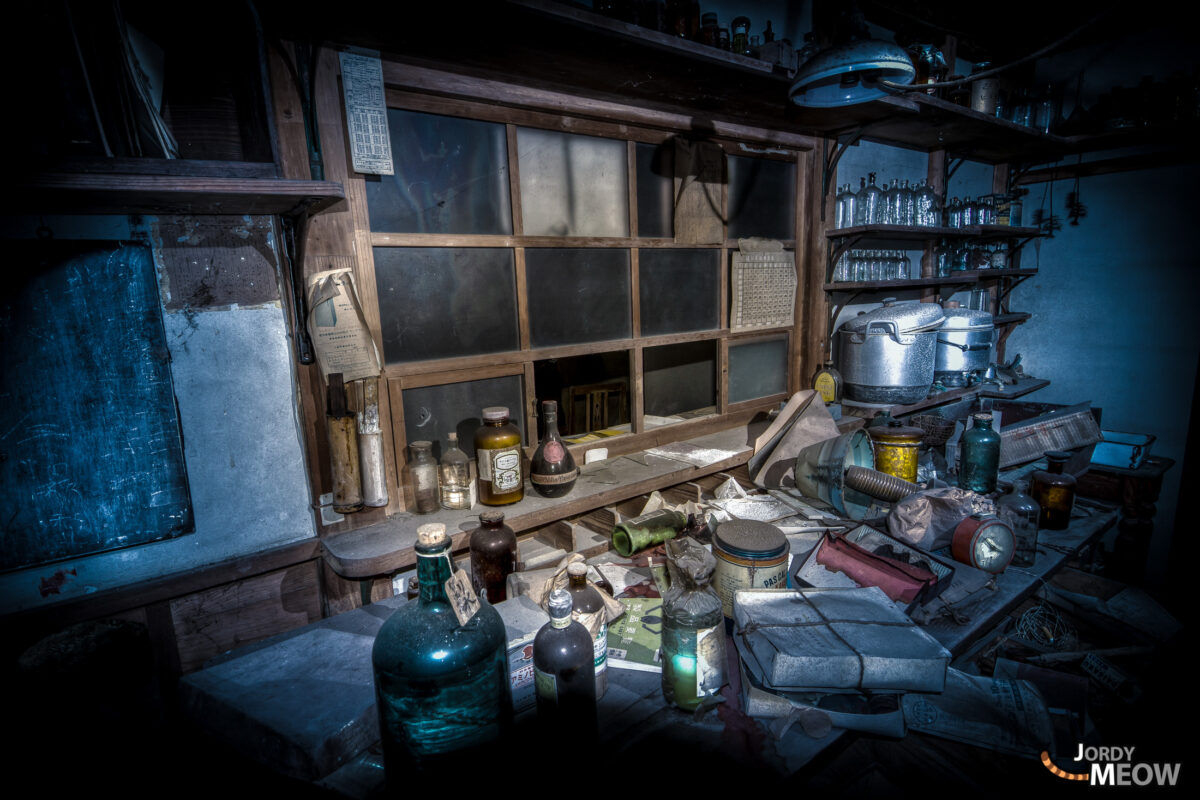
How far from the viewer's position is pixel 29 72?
134 centimetres

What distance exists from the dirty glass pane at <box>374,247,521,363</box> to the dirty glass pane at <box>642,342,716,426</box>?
1673 mm

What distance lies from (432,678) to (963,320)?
3736 mm

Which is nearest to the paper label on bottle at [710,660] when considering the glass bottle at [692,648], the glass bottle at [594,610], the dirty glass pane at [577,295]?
the glass bottle at [692,648]

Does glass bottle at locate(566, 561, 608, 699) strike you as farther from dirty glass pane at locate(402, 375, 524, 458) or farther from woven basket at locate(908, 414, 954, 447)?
woven basket at locate(908, 414, 954, 447)

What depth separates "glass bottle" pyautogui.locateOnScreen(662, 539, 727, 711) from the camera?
4.19 ft

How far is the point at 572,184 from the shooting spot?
7.58ft

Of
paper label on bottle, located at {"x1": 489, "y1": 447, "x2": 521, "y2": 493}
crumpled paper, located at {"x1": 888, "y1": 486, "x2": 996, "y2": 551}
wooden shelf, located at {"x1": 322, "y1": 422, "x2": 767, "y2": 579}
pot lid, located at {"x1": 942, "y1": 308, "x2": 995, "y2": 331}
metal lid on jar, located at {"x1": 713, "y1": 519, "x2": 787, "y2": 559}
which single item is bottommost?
crumpled paper, located at {"x1": 888, "y1": 486, "x2": 996, "y2": 551}

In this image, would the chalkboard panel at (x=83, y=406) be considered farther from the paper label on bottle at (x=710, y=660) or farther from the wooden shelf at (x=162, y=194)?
the paper label on bottle at (x=710, y=660)

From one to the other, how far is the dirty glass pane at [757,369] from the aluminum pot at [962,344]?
1.03 meters

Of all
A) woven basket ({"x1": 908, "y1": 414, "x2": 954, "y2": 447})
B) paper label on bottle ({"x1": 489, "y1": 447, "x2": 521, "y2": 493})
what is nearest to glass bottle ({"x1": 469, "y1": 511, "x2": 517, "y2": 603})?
paper label on bottle ({"x1": 489, "y1": 447, "x2": 521, "y2": 493})

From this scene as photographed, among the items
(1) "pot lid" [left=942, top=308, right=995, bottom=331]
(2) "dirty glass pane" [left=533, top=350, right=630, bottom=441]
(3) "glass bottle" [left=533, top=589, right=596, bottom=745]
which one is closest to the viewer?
(3) "glass bottle" [left=533, top=589, right=596, bottom=745]

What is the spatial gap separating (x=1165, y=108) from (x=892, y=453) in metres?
3.63

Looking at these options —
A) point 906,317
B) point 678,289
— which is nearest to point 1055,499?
point 906,317

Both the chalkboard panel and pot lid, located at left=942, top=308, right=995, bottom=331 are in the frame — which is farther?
pot lid, located at left=942, top=308, right=995, bottom=331
